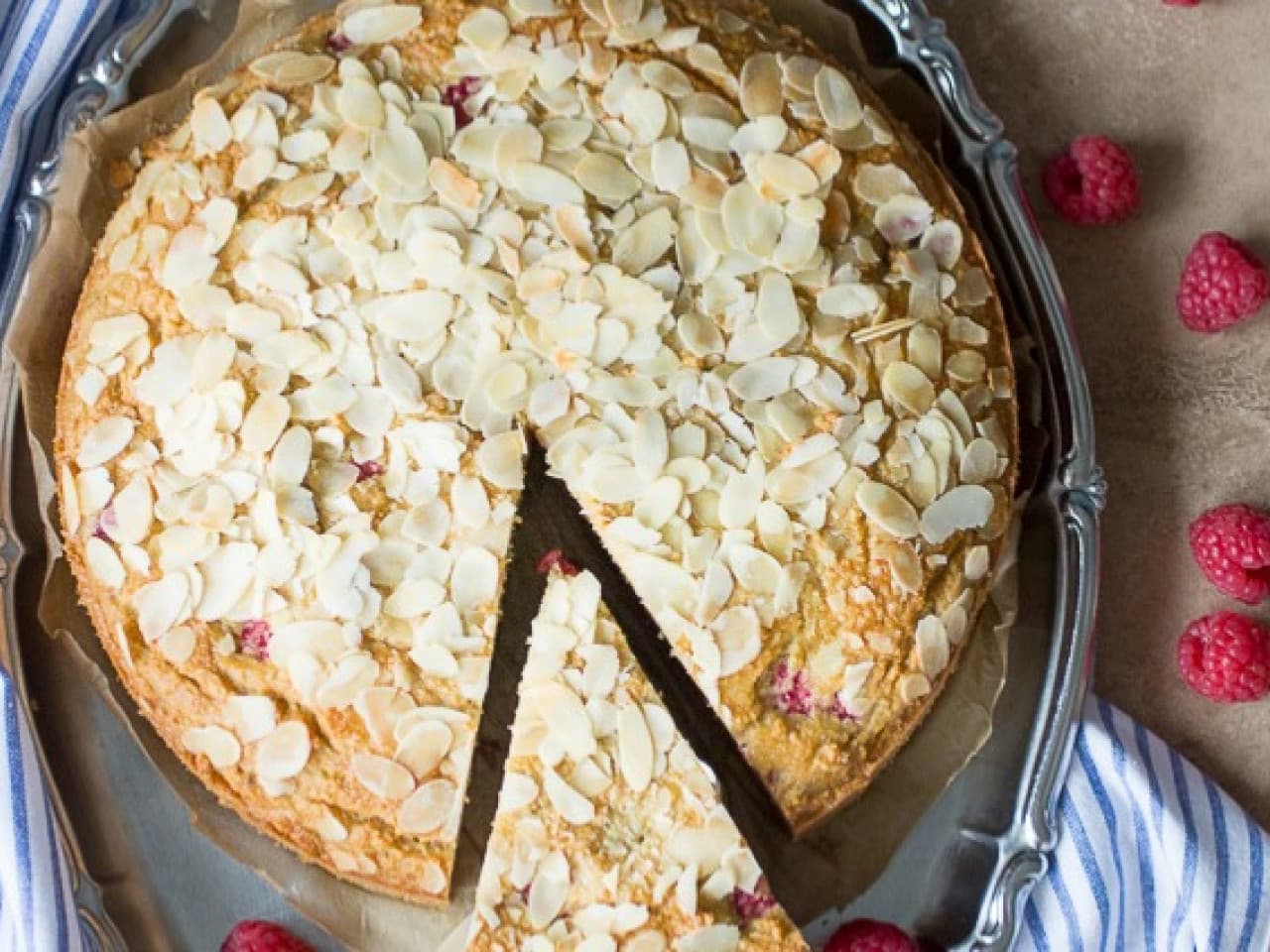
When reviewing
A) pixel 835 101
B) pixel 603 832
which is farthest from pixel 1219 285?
pixel 603 832

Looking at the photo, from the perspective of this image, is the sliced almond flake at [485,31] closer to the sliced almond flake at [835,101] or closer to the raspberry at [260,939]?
the sliced almond flake at [835,101]

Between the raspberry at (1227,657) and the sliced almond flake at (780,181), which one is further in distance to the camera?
the raspberry at (1227,657)

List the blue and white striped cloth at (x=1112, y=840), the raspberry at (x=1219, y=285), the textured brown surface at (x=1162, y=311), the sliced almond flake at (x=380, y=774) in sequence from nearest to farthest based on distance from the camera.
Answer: the sliced almond flake at (x=380, y=774), the blue and white striped cloth at (x=1112, y=840), the raspberry at (x=1219, y=285), the textured brown surface at (x=1162, y=311)


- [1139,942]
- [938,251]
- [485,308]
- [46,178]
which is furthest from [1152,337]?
[46,178]

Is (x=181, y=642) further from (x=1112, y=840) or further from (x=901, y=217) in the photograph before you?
(x=1112, y=840)

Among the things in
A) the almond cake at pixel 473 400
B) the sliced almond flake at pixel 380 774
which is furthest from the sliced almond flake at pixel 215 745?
the sliced almond flake at pixel 380 774

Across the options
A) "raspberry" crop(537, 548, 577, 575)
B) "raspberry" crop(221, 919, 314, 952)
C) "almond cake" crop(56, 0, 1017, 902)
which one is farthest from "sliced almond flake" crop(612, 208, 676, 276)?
"raspberry" crop(221, 919, 314, 952)

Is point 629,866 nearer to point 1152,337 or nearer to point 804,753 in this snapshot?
point 804,753
